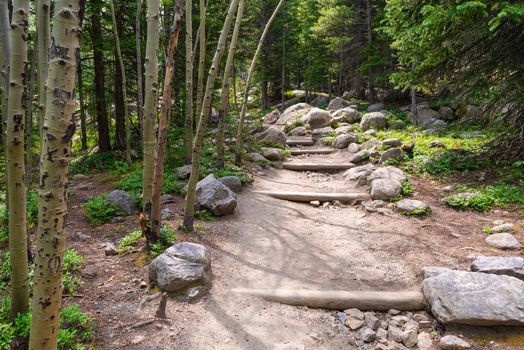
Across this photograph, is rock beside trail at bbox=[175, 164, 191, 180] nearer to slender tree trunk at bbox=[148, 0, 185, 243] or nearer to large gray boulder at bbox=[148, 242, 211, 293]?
slender tree trunk at bbox=[148, 0, 185, 243]

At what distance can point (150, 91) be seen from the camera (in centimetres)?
534

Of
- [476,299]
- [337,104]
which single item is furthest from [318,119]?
[476,299]

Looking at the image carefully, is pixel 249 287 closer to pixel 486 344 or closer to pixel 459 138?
pixel 486 344

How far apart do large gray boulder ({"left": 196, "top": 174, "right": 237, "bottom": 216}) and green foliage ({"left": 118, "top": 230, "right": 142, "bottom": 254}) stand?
1.71m

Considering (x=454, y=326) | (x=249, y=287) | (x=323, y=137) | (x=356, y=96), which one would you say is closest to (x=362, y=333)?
(x=454, y=326)

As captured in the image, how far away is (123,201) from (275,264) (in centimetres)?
388

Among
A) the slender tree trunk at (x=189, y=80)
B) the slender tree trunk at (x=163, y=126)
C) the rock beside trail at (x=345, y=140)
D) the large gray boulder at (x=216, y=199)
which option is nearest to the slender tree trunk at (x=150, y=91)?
the slender tree trunk at (x=163, y=126)

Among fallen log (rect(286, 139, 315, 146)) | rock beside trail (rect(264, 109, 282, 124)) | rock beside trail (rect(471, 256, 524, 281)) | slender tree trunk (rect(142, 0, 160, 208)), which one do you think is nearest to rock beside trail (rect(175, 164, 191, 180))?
slender tree trunk (rect(142, 0, 160, 208))

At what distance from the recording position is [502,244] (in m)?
5.90

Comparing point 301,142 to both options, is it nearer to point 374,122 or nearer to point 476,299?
point 374,122

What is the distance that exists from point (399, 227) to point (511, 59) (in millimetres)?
5342

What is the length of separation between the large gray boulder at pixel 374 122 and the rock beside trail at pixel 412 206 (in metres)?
9.14

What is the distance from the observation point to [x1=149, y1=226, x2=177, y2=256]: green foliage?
5.45 metres

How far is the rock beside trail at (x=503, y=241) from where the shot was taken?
19.1 ft
